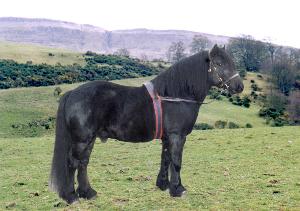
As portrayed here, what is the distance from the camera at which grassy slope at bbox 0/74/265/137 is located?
126ft

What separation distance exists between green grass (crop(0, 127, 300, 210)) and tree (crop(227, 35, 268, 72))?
9653 cm

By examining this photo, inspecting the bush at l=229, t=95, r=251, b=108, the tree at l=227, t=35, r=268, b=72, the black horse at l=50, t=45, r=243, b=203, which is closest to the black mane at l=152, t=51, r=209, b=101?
the black horse at l=50, t=45, r=243, b=203

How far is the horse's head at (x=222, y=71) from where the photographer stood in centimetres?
998

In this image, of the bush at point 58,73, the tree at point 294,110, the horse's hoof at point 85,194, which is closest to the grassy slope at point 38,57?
the bush at point 58,73

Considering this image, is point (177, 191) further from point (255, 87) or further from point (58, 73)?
point (255, 87)

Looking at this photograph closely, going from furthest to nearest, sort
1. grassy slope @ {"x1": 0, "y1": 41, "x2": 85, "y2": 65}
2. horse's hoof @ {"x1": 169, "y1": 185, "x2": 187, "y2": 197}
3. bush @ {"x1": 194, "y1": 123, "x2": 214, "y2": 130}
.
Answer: grassy slope @ {"x1": 0, "y1": 41, "x2": 85, "y2": 65} → bush @ {"x1": 194, "y1": 123, "x2": 214, "y2": 130} → horse's hoof @ {"x1": 169, "y1": 185, "x2": 187, "y2": 197}

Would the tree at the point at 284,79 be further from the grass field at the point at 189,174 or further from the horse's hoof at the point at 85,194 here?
the horse's hoof at the point at 85,194

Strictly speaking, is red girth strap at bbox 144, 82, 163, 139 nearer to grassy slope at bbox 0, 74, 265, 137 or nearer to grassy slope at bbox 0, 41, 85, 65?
grassy slope at bbox 0, 74, 265, 137

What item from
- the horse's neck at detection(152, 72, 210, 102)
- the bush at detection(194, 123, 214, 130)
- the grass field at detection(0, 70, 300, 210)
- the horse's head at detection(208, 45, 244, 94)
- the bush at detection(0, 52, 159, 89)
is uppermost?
the horse's head at detection(208, 45, 244, 94)

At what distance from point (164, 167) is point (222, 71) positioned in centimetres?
305

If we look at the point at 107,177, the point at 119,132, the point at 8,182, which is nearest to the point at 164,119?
the point at 119,132

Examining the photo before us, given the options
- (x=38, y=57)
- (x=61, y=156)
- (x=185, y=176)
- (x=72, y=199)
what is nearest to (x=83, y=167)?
(x=61, y=156)

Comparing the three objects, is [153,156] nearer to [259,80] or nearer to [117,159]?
[117,159]

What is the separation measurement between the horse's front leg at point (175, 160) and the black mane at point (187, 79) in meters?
1.13
